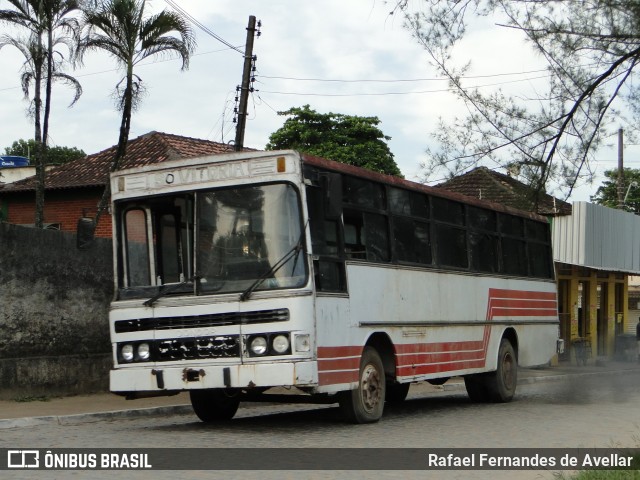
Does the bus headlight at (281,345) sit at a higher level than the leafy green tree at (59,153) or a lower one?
lower

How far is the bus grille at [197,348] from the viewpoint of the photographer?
35.9 feet

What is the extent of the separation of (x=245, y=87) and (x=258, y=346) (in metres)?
12.6

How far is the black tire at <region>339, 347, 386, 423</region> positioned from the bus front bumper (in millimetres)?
1264

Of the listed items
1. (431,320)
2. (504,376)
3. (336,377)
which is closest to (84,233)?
(336,377)

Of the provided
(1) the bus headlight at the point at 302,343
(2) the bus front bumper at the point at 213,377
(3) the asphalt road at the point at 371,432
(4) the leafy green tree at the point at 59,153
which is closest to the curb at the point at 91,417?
(3) the asphalt road at the point at 371,432

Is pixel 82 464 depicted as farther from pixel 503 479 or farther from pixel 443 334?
pixel 443 334

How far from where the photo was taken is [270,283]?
10961 millimetres

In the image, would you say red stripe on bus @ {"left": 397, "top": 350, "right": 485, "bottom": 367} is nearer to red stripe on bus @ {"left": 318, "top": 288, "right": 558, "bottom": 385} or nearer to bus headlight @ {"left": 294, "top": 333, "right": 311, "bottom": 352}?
red stripe on bus @ {"left": 318, "top": 288, "right": 558, "bottom": 385}

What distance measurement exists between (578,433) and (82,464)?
572 cm

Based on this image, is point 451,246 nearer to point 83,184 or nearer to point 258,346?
point 258,346

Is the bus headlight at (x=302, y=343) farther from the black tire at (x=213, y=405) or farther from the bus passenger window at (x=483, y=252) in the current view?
the bus passenger window at (x=483, y=252)

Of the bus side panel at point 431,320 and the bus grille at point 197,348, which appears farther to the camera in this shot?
the bus side panel at point 431,320

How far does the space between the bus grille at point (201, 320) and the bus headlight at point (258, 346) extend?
0.64 ft

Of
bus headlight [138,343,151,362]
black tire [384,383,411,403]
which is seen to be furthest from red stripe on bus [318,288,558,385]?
bus headlight [138,343,151,362]
